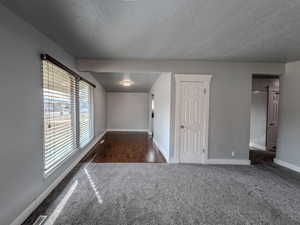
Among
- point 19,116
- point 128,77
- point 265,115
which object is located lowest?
point 265,115

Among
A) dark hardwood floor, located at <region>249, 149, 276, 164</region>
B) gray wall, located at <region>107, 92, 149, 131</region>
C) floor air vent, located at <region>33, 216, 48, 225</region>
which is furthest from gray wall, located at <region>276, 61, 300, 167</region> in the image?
gray wall, located at <region>107, 92, 149, 131</region>

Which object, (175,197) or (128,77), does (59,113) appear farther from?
(128,77)

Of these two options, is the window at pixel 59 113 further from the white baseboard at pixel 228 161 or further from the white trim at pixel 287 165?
the white trim at pixel 287 165

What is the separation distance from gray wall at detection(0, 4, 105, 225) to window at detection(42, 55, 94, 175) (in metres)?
0.19

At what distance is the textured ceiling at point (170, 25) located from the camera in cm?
164

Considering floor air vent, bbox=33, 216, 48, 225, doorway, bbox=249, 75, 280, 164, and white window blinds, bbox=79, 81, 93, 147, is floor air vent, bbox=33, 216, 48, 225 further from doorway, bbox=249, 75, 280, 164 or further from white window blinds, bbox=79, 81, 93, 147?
doorway, bbox=249, 75, 280, 164

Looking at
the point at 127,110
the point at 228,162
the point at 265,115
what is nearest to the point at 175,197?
the point at 228,162

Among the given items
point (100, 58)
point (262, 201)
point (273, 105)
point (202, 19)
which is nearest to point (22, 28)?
point (100, 58)

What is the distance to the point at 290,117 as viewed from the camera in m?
3.67

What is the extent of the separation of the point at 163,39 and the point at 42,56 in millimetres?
1826

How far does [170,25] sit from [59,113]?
239cm

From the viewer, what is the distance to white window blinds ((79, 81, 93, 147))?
3.98 metres

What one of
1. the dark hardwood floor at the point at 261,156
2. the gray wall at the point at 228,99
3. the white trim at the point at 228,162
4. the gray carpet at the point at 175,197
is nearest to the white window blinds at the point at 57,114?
the gray carpet at the point at 175,197

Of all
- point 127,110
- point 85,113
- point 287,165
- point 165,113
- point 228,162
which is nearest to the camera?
point 287,165
